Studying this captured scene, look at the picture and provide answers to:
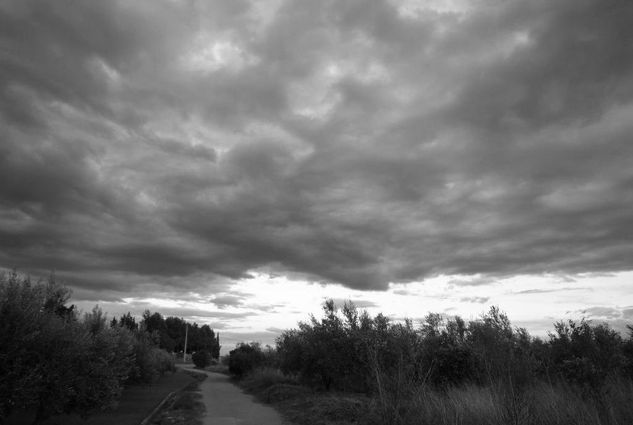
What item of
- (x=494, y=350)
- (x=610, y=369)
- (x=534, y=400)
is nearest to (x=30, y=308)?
(x=494, y=350)

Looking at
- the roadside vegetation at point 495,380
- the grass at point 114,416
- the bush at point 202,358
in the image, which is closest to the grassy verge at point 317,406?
the roadside vegetation at point 495,380

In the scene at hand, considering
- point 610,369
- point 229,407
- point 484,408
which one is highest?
point 610,369

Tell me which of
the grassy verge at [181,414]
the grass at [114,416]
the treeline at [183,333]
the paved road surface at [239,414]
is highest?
the treeline at [183,333]

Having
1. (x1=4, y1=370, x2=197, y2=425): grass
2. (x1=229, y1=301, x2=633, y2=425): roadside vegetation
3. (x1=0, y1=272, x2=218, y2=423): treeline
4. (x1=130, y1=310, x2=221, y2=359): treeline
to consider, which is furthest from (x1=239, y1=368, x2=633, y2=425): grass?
(x1=130, y1=310, x2=221, y2=359): treeline

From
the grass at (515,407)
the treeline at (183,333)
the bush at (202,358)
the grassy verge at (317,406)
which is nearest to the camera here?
the grass at (515,407)

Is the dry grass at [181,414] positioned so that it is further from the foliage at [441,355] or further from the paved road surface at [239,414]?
the foliage at [441,355]

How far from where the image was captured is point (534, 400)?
8453mm

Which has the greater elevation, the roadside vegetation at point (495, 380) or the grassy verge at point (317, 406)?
the roadside vegetation at point (495, 380)

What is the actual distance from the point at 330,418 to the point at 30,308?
10.0 meters

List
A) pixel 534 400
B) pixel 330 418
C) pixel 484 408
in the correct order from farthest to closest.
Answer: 1. pixel 330 418
2. pixel 484 408
3. pixel 534 400

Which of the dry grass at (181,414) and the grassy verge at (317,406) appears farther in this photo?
the dry grass at (181,414)

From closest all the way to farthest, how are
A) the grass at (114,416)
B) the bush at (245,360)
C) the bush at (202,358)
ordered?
1. the grass at (114,416)
2. the bush at (245,360)
3. the bush at (202,358)

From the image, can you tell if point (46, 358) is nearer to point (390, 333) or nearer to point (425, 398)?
point (425, 398)

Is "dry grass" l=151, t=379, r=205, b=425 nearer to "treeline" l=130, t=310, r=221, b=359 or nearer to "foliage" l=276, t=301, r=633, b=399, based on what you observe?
"foliage" l=276, t=301, r=633, b=399
